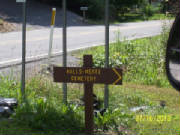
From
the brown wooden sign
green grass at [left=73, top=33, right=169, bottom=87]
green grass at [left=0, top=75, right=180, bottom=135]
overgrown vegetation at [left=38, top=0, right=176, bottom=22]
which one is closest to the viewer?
the brown wooden sign

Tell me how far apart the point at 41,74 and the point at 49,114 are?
120 inches

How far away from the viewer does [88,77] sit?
4832 mm

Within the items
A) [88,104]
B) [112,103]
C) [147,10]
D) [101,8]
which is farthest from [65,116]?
[147,10]

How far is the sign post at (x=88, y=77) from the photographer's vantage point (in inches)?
189

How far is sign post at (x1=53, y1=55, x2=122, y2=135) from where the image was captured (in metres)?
4.80

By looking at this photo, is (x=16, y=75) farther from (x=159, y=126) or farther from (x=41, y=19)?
(x=41, y=19)

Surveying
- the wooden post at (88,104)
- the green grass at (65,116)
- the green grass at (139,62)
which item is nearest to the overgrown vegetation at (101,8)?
the green grass at (139,62)

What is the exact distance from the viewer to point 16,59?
10.3 metres

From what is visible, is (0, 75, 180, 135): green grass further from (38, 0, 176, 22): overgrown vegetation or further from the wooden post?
(38, 0, 176, 22): overgrown vegetation

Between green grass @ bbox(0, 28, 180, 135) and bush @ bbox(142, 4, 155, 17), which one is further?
bush @ bbox(142, 4, 155, 17)

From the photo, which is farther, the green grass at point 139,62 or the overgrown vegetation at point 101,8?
the overgrown vegetation at point 101,8

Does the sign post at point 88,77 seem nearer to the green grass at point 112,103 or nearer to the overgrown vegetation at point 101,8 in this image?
the green grass at point 112,103

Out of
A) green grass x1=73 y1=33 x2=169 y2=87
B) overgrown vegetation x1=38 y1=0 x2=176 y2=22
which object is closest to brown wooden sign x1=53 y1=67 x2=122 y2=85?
green grass x1=73 y1=33 x2=169 y2=87

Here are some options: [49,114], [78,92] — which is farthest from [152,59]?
[49,114]
